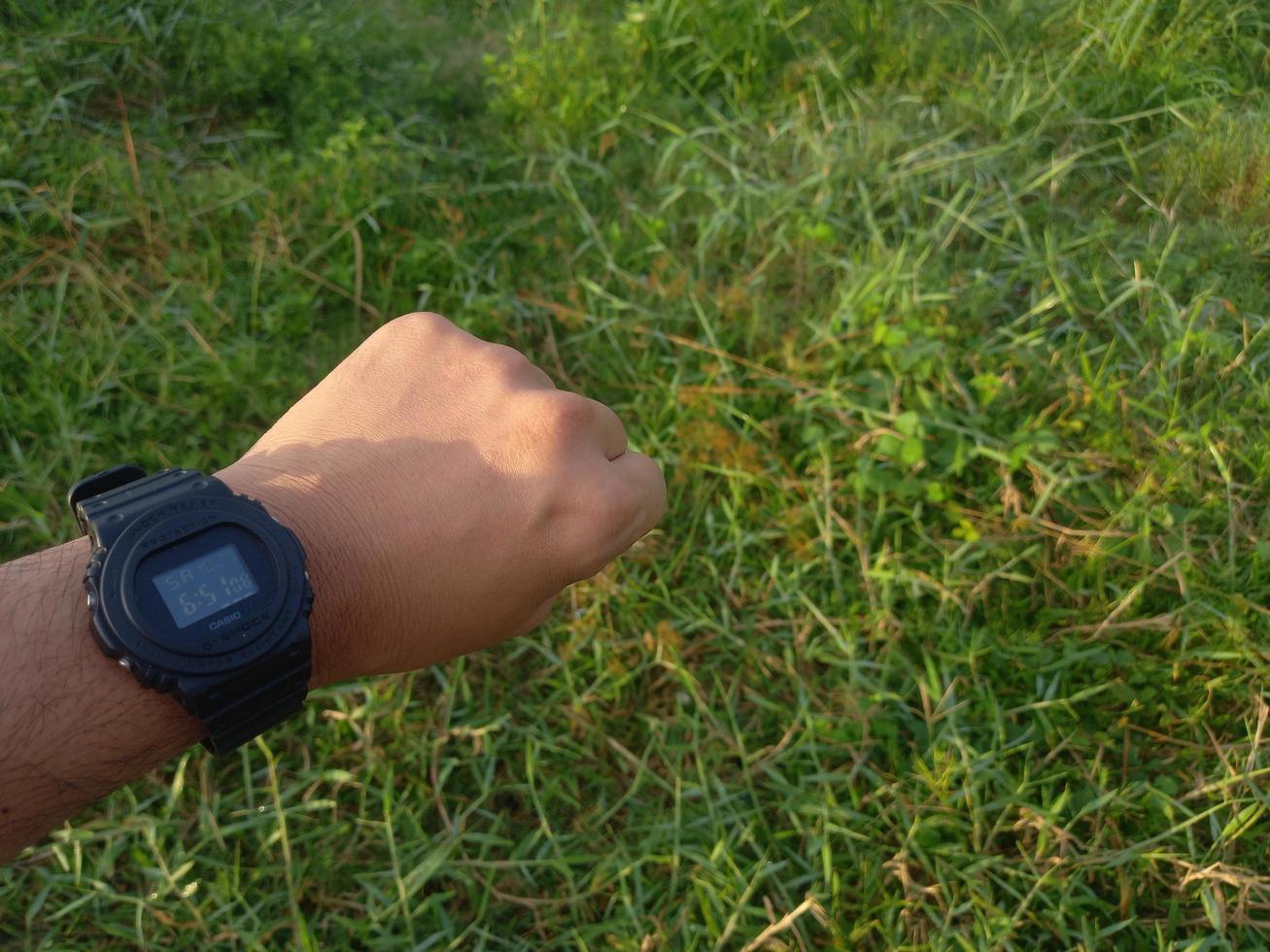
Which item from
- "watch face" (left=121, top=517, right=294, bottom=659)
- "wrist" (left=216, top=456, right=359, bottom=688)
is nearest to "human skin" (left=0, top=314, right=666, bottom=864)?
"wrist" (left=216, top=456, right=359, bottom=688)

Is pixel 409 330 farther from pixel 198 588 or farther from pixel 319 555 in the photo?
pixel 198 588

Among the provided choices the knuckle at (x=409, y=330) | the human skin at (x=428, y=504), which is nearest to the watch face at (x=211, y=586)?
the human skin at (x=428, y=504)

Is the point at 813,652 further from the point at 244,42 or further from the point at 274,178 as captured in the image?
the point at 244,42

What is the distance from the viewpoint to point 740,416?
2.58 metres

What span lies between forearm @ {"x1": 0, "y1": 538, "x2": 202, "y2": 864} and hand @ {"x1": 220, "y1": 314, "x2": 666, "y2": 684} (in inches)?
10.8

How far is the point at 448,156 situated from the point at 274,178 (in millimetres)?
573

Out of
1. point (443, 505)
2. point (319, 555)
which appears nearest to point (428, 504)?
point (443, 505)

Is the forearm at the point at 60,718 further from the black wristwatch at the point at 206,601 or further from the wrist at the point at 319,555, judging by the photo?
the wrist at the point at 319,555

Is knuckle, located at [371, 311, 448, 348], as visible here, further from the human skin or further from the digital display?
the digital display

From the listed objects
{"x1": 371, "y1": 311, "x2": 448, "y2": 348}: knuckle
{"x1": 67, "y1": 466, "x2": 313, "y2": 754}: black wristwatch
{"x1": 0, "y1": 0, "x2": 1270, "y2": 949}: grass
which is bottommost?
{"x1": 0, "y1": 0, "x2": 1270, "y2": 949}: grass

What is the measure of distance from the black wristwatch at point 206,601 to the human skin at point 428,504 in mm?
72

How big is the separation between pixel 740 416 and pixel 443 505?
1183 millimetres

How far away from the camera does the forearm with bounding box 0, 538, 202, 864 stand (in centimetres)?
125

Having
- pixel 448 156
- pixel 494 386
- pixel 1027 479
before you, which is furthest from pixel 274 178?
pixel 1027 479
